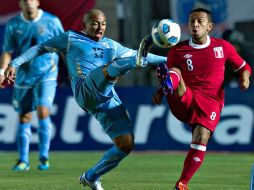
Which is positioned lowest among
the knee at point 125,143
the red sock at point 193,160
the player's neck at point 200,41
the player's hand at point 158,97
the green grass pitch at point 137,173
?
the green grass pitch at point 137,173

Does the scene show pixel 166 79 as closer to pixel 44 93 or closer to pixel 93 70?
pixel 93 70

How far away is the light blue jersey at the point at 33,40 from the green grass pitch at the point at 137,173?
120 cm

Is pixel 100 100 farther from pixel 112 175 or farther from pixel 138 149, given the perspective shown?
pixel 138 149

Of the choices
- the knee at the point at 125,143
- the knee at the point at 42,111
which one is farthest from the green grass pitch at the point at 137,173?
the knee at the point at 125,143

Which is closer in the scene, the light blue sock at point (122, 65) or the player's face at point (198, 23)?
the light blue sock at point (122, 65)

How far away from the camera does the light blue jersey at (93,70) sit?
8.67 meters

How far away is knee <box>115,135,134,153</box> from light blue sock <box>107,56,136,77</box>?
2.26ft

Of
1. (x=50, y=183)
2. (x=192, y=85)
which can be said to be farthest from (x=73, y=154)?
(x=192, y=85)

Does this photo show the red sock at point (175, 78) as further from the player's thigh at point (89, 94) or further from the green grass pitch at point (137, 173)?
the green grass pitch at point (137, 173)

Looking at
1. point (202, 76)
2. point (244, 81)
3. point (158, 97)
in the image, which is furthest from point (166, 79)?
point (244, 81)

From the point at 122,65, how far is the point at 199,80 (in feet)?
3.54

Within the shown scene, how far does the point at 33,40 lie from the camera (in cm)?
1224

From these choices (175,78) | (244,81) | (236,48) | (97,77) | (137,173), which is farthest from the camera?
(236,48)

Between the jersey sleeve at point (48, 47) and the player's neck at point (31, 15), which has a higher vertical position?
the player's neck at point (31, 15)
